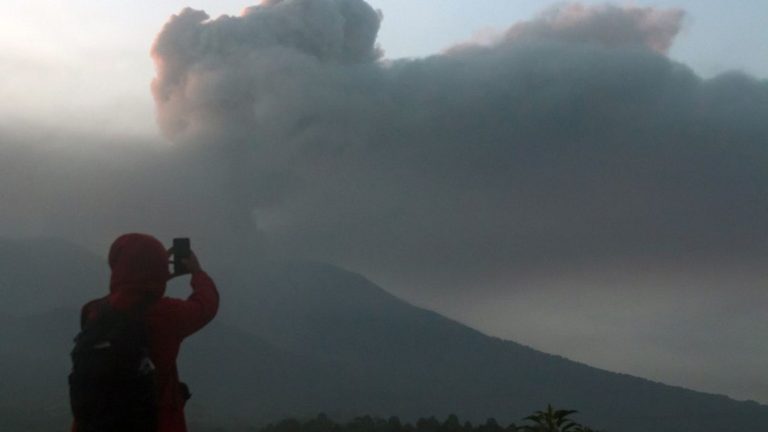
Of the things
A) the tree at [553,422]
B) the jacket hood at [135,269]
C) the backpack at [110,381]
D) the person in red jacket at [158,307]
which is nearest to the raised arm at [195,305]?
the person in red jacket at [158,307]

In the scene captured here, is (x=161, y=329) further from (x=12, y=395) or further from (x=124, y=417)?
(x=12, y=395)

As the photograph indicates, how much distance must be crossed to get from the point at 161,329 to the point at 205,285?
37cm

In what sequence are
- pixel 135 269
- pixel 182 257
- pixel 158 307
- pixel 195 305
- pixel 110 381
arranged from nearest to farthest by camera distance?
pixel 110 381
pixel 135 269
pixel 158 307
pixel 195 305
pixel 182 257

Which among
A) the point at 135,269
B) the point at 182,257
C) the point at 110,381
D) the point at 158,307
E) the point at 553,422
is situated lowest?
the point at 110,381

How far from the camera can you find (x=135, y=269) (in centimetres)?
468

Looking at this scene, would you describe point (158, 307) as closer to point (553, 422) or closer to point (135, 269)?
point (135, 269)

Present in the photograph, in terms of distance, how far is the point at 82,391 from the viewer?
4477 millimetres

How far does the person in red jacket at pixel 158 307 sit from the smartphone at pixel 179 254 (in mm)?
179

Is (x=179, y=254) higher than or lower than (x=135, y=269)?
higher

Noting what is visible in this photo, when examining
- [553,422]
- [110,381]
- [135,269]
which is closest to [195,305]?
[135,269]

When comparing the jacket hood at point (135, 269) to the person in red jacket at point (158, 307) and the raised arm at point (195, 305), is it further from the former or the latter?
the raised arm at point (195, 305)

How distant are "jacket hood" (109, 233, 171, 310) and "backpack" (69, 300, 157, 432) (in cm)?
15

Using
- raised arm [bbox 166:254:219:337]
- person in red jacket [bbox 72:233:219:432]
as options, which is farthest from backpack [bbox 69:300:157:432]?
raised arm [bbox 166:254:219:337]

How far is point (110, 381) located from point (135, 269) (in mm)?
490
